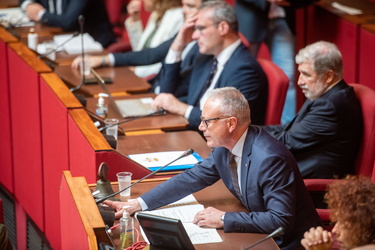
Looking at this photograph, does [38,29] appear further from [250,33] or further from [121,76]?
[250,33]

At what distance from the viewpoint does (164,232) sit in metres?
2.40

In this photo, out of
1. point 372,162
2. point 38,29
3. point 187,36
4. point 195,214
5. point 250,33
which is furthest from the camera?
point 38,29

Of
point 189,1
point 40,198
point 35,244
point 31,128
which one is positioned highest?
point 189,1

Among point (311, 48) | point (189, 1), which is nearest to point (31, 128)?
point (189, 1)

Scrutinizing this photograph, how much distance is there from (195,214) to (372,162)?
3.26 ft

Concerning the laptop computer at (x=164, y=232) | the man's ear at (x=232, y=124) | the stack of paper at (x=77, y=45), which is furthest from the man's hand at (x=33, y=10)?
the laptop computer at (x=164, y=232)

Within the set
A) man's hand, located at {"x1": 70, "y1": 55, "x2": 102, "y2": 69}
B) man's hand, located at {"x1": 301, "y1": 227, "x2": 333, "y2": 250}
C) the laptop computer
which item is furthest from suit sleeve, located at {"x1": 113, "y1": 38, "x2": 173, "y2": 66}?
man's hand, located at {"x1": 301, "y1": 227, "x2": 333, "y2": 250}

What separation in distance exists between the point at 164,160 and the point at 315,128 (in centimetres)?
73

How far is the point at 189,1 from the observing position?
15.6 feet

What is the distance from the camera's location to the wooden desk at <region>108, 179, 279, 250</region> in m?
2.54

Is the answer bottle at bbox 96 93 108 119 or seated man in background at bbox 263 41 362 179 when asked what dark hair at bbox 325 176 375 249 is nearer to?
seated man in background at bbox 263 41 362 179

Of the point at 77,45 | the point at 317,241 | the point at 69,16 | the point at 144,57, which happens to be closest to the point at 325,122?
the point at 317,241

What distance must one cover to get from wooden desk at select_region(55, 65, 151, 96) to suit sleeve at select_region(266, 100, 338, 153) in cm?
143

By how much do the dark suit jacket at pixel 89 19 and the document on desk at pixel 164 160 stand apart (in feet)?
9.58
